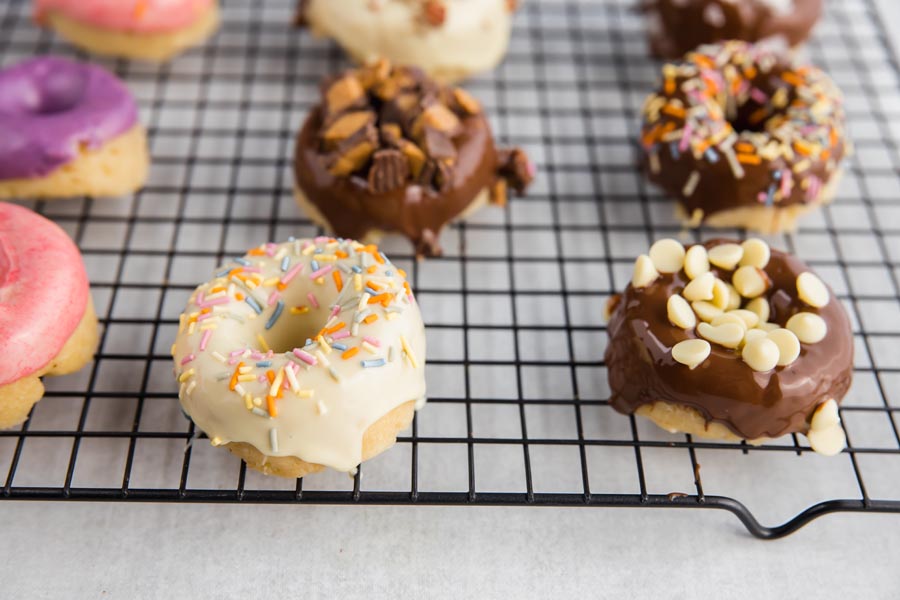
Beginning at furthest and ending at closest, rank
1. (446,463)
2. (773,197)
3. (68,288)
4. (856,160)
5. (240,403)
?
1. (856,160)
2. (773,197)
3. (446,463)
4. (68,288)
5. (240,403)

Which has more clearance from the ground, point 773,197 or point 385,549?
point 773,197

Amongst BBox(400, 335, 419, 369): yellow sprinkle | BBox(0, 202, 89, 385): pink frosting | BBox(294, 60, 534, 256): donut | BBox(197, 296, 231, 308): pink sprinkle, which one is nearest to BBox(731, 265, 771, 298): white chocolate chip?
BBox(294, 60, 534, 256): donut

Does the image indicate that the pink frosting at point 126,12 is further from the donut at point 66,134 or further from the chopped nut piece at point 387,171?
the chopped nut piece at point 387,171

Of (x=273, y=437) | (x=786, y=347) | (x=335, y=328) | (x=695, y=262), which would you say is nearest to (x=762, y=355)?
(x=786, y=347)

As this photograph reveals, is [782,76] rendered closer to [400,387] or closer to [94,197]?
[400,387]

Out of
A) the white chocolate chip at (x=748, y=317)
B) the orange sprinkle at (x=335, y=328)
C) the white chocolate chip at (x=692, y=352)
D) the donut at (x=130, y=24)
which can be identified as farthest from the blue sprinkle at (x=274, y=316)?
the donut at (x=130, y=24)

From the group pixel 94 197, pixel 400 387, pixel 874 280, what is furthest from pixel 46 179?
pixel 874 280

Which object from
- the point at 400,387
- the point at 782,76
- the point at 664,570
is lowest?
the point at 664,570

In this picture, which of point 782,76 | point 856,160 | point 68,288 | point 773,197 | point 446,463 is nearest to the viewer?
point 68,288
